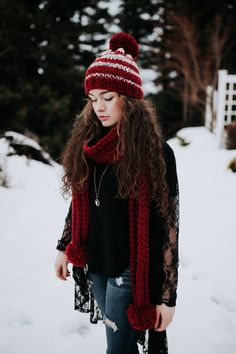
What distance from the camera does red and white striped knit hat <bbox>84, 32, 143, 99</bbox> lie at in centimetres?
141

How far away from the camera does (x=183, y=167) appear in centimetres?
680

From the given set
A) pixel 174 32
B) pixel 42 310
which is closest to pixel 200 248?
pixel 42 310

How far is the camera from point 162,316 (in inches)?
52.9

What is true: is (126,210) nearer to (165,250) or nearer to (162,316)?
(165,250)

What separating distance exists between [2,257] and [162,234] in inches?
97.7

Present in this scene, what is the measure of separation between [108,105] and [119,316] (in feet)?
3.21

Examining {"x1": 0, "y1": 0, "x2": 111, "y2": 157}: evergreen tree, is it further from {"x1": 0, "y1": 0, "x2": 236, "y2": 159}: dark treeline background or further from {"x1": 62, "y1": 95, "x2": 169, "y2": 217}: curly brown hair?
{"x1": 62, "y1": 95, "x2": 169, "y2": 217}: curly brown hair

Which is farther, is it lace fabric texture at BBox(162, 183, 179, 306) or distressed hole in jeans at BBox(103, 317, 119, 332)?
distressed hole in jeans at BBox(103, 317, 119, 332)

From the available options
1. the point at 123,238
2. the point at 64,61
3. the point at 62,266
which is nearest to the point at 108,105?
the point at 123,238

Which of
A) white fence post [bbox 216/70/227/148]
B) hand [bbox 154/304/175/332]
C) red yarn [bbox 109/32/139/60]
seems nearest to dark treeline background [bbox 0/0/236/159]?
white fence post [bbox 216/70/227/148]

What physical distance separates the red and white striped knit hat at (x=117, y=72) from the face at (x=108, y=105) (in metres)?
0.03

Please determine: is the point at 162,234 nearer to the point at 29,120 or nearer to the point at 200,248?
the point at 200,248

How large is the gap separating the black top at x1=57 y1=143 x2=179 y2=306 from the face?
231 mm

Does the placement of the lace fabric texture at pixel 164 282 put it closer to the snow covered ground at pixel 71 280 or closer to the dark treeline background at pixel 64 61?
the snow covered ground at pixel 71 280
